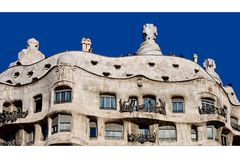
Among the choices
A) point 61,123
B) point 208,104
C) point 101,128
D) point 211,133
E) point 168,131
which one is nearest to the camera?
point 61,123

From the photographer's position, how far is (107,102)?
48.2 m

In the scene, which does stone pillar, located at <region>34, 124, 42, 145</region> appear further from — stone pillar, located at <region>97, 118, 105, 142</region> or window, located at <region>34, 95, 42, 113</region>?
stone pillar, located at <region>97, 118, 105, 142</region>

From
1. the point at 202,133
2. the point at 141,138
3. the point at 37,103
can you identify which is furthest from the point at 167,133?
the point at 37,103

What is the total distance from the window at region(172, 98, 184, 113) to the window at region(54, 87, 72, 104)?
7698 mm

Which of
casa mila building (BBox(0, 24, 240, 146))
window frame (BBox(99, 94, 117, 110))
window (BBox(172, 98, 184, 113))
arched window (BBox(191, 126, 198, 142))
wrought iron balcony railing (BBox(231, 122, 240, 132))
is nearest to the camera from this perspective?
casa mila building (BBox(0, 24, 240, 146))

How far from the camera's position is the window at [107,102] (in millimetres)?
47906

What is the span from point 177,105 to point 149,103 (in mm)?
2165

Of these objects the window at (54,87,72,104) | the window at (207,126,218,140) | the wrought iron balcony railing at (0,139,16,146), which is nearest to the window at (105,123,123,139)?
the window at (54,87,72,104)

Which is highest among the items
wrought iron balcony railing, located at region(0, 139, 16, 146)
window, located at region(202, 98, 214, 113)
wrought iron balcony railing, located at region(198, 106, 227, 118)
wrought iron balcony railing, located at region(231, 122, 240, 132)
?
window, located at region(202, 98, 214, 113)

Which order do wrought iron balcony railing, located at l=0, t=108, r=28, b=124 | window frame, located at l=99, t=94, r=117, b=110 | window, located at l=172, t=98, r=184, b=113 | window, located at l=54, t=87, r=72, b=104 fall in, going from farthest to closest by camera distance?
window, located at l=172, t=98, r=184, b=113 → wrought iron balcony railing, located at l=0, t=108, r=28, b=124 → window frame, located at l=99, t=94, r=117, b=110 → window, located at l=54, t=87, r=72, b=104

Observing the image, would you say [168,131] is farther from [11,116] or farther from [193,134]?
[11,116]

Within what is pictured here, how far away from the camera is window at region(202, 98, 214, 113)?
160ft

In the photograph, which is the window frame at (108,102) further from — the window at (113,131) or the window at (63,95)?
the window at (63,95)
